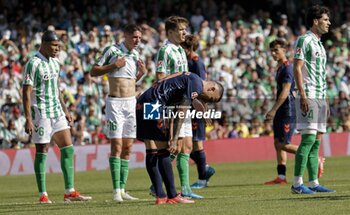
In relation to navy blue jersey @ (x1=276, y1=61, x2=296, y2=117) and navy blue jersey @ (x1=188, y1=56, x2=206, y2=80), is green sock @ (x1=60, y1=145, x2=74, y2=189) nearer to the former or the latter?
navy blue jersey @ (x1=188, y1=56, x2=206, y2=80)

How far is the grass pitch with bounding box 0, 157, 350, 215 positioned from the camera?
12305 millimetres

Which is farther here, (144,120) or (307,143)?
(307,143)

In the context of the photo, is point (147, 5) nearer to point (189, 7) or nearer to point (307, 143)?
point (189, 7)

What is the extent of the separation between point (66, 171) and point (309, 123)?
3.47 m

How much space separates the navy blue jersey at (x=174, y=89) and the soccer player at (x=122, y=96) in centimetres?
193

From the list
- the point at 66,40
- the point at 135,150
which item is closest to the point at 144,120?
the point at 135,150

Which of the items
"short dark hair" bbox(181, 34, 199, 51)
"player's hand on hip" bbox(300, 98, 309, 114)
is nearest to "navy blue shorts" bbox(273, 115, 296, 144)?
"short dark hair" bbox(181, 34, 199, 51)

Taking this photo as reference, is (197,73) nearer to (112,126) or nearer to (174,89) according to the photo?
(112,126)

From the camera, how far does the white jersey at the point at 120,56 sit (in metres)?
15.1

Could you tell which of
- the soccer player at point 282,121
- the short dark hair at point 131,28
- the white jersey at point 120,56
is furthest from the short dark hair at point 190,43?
the short dark hair at point 131,28

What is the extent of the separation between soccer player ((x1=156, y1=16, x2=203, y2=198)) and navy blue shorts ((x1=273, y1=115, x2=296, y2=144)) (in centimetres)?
331

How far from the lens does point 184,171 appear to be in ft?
50.2

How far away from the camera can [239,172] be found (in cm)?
2288

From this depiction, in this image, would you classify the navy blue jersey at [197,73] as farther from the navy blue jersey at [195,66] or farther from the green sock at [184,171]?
the green sock at [184,171]
